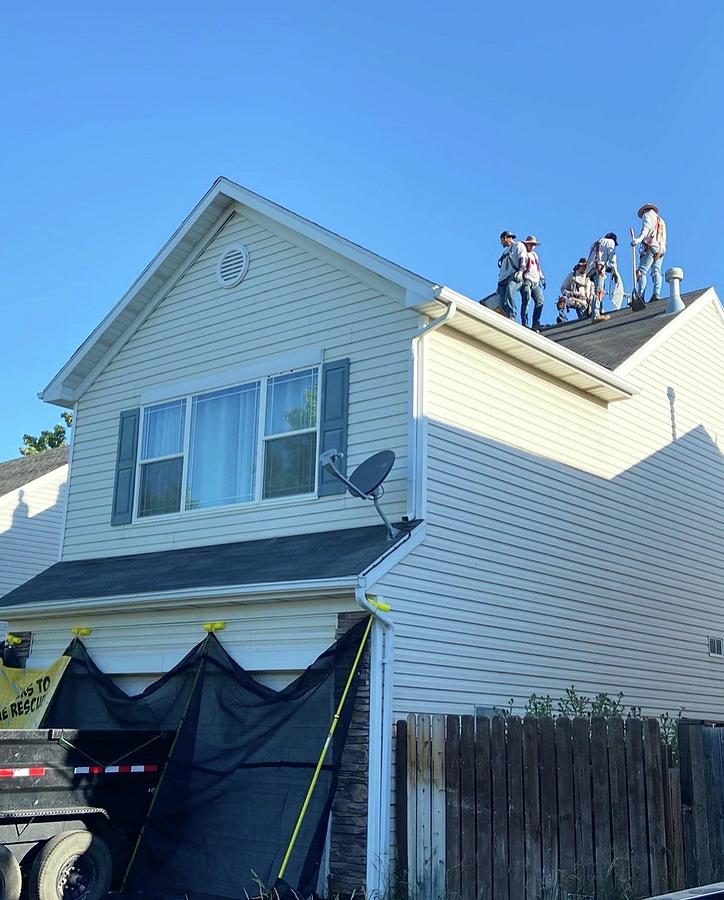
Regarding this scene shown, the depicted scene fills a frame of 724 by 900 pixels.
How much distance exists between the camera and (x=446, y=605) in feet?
32.5

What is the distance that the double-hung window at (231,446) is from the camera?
11.3 metres

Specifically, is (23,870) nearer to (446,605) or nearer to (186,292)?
(446,605)

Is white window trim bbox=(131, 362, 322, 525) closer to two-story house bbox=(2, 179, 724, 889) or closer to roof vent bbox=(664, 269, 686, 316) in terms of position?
two-story house bbox=(2, 179, 724, 889)

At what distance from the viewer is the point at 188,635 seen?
35.0ft

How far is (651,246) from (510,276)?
4.03 meters

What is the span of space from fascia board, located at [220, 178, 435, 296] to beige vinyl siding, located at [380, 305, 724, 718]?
0.75m

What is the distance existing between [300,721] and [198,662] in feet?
5.11

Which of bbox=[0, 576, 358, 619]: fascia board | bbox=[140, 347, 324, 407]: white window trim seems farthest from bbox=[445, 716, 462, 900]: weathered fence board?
bbox=[140, 347, 324, 407]: white window trim

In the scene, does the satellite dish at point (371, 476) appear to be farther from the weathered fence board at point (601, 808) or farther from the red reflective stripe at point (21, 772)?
the red reflective stripe at point (21, 772)

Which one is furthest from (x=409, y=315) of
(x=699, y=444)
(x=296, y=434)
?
(x=699, y=444)

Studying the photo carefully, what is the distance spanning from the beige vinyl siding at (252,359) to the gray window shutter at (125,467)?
0.14m

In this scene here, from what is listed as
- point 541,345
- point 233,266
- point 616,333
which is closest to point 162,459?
point 233,266

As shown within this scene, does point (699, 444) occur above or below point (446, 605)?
above

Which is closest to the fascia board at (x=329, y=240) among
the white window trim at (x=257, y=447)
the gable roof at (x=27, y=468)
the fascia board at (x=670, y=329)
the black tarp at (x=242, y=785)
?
the white window trim at (x=257, y=447)
